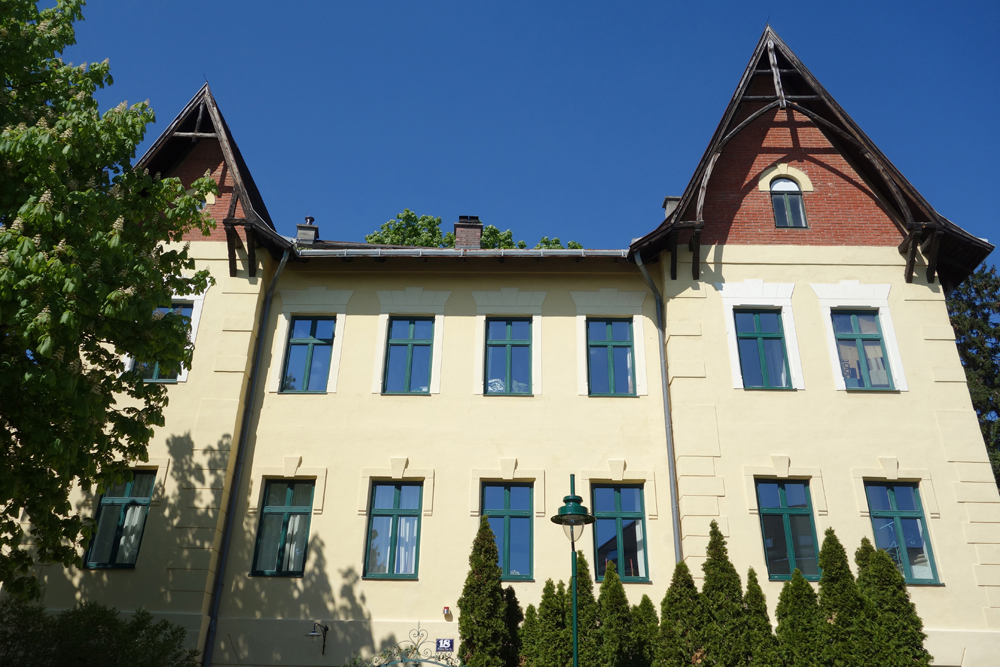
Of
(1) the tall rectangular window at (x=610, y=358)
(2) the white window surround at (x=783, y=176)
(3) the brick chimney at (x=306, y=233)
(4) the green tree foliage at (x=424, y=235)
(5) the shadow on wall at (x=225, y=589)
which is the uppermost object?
(4) the green tree foliage at (x=424, y=235)

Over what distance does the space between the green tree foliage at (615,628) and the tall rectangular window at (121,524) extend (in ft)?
25.0

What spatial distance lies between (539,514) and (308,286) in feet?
20.9

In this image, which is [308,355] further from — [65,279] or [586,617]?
[586,617]

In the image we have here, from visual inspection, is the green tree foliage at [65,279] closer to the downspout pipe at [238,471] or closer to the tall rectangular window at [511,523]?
the downspout pipe at [238,471]

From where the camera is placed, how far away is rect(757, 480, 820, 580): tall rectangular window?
1250cm

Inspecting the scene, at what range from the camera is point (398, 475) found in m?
13.6

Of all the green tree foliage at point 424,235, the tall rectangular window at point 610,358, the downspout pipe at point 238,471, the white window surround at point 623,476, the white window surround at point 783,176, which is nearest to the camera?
the downspout pipe at point 238,471

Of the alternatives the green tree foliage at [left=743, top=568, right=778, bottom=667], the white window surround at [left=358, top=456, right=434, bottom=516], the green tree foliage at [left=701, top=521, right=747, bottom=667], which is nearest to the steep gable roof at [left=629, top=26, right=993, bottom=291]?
the green tree foliage at [left=701, top=521, right=747, bottom=667]

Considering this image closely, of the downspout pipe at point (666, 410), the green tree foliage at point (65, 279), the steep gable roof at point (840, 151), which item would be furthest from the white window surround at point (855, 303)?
the green tree foliage at point (65, 279)

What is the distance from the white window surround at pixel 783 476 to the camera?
12844 millimetres

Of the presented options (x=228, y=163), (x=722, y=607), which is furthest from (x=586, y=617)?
(x=228, y=163)

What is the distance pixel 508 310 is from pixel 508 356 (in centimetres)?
92

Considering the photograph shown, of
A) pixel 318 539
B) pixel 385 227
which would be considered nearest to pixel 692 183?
pixel 318 539

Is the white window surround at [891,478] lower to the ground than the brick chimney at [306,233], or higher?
lower
